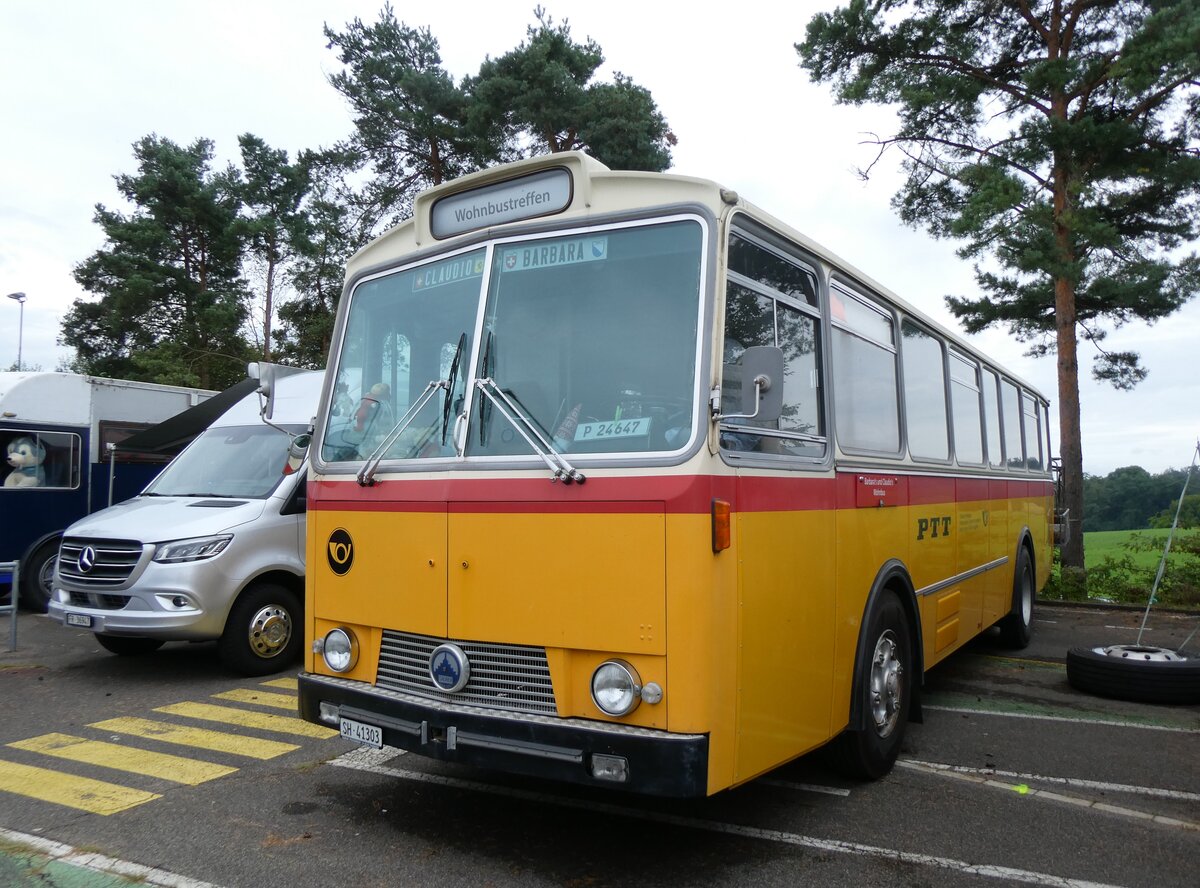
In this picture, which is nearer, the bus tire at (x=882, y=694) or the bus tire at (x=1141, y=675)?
the bus tire at (x=882, y=694)

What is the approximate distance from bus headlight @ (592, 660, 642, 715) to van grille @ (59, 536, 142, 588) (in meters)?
5.72

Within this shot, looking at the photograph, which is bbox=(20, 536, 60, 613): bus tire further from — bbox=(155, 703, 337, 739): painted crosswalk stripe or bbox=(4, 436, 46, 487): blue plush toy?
bbox=(155, 703, 337, 739): painted crosswalk stripe

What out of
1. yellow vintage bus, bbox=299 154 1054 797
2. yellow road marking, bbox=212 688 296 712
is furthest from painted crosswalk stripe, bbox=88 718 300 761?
yellow vintage bus, bbox=299 154 1054 797

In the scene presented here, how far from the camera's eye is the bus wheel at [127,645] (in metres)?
9.33

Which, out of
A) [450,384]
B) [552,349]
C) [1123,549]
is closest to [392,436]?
[450,384]

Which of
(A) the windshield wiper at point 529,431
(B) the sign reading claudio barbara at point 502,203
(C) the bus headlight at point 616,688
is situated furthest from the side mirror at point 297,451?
(C) the bus headlight at point 616,688

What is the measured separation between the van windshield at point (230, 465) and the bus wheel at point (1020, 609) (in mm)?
7455

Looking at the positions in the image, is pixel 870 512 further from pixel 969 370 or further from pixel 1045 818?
pixel 969 370

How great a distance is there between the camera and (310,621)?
492 cm

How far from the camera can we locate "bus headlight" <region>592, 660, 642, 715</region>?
12.2 ft

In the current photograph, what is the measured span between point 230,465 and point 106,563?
5.36 feet

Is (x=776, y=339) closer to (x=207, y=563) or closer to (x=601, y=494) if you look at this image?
(x=601, y=494)

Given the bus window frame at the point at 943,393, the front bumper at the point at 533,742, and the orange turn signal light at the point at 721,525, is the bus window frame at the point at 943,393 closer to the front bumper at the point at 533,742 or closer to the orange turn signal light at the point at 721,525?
the orange turn signal light at the point at 721,525

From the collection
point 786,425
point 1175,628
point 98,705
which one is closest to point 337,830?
point 786,425
